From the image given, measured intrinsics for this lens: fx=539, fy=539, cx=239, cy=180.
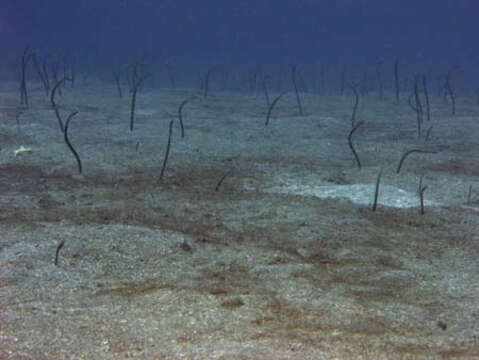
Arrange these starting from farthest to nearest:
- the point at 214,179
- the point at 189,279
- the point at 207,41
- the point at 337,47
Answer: the point at 207,41
the point at 337,47
the point at 214,179
the point at 189,279

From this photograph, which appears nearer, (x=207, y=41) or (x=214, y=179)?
(x=214, y=179)

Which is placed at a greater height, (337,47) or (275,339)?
(337,47)

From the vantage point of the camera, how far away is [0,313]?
4023mm

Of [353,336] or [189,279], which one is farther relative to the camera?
[189,279]

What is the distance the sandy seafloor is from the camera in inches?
146

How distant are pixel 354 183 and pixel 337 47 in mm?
86178

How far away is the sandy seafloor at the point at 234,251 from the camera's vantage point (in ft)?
12.2

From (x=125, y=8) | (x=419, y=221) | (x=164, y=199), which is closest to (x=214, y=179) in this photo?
(x=164, y=199)

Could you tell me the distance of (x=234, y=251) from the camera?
5520 mm

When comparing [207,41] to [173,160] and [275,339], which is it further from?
[275,339]

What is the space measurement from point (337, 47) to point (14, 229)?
8948 cm

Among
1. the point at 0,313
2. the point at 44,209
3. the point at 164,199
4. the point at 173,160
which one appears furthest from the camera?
the point at 173,160

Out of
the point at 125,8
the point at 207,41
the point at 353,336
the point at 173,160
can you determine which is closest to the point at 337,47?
Result: the point at 207,41

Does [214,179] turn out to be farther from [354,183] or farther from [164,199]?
[354,183]
